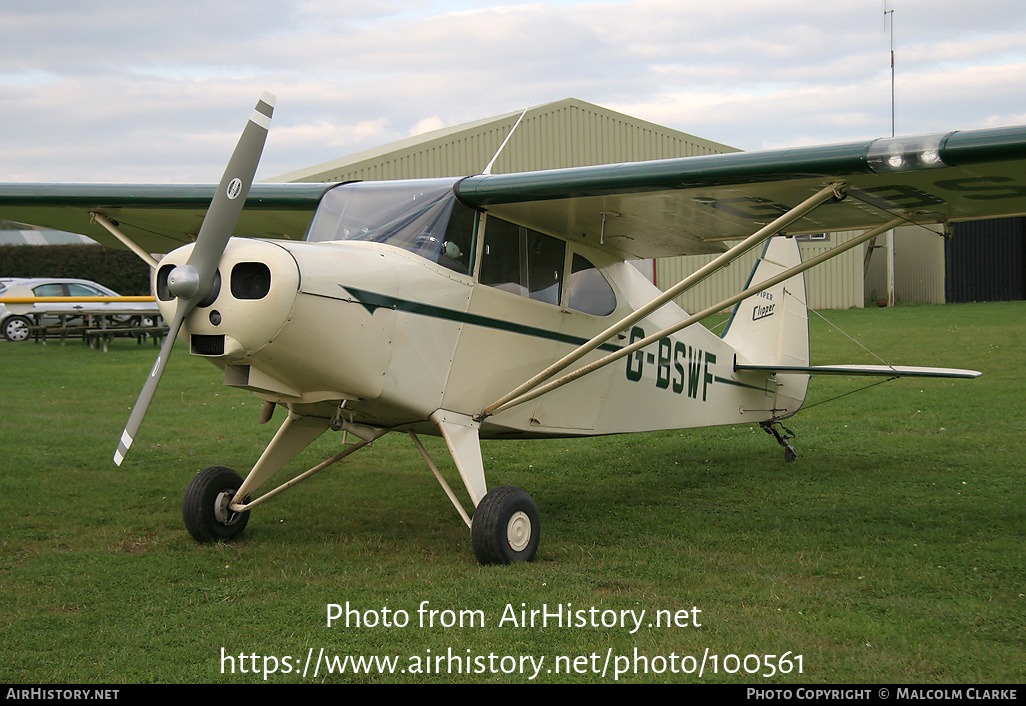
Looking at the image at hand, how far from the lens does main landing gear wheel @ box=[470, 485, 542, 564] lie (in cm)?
562

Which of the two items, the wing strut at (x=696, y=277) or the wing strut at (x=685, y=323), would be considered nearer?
the wing strut at (x=696, y=277)

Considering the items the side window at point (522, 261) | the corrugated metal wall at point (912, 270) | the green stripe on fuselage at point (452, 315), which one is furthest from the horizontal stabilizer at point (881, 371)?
the corrugated metal wall at point (912, 270)

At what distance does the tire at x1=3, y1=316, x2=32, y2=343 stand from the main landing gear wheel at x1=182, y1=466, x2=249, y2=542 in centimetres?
2156

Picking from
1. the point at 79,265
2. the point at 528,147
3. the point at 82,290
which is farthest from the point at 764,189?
the point at 79,265

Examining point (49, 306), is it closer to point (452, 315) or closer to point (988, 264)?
point (452, 315)

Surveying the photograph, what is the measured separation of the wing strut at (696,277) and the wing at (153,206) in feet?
7.86

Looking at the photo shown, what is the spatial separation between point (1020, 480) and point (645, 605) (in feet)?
17.1

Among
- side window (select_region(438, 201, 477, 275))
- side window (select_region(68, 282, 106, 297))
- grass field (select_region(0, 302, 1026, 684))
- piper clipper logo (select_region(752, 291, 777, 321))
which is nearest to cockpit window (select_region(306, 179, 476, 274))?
side window (select_region(438, 201, 477, 275))

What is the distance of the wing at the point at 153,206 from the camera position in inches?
304

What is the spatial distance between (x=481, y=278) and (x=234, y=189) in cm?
183

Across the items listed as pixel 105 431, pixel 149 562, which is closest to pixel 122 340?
pixel 105 431

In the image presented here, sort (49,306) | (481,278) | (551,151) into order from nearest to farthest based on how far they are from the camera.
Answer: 1. (481,278)
2. (49,306)
3. (551,151)

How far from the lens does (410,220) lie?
6164mm

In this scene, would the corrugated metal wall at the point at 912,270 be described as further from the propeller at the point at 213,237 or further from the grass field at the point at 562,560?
the propeller at the point at 213,237
